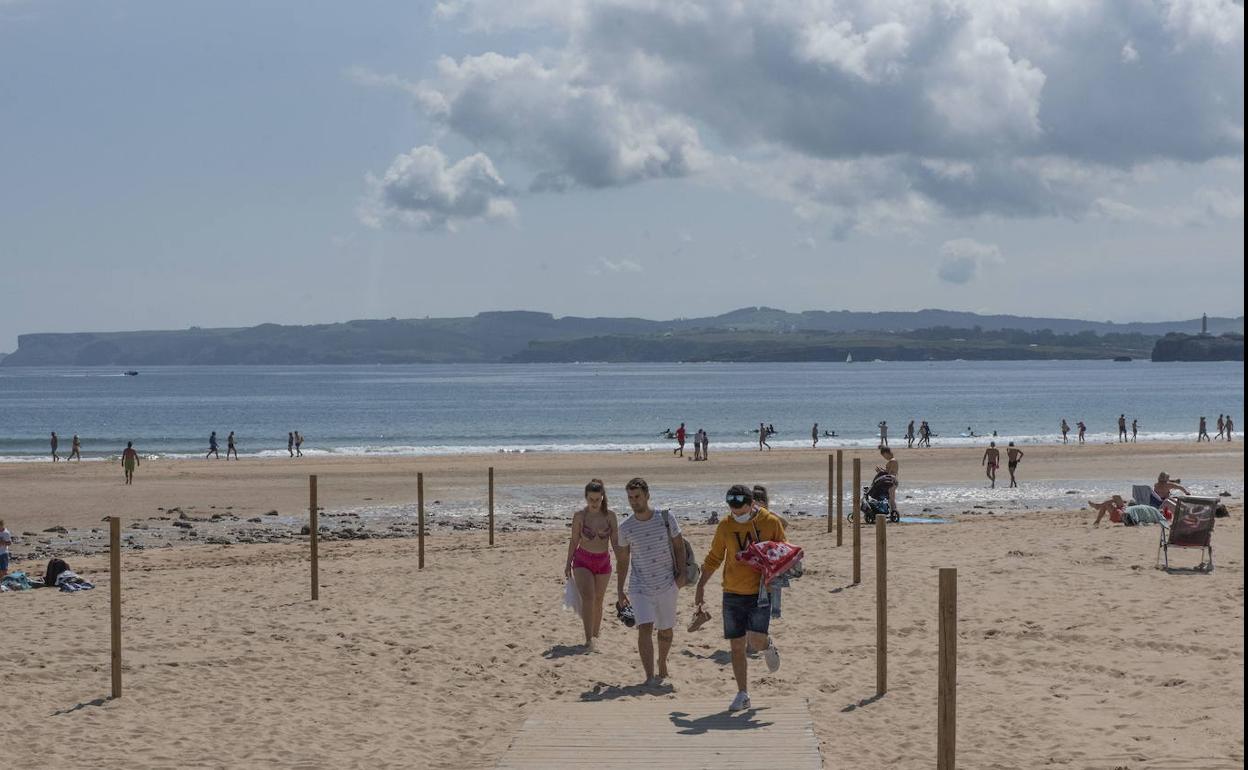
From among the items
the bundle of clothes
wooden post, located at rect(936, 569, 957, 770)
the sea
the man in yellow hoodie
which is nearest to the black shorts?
the man in yellow hoodie

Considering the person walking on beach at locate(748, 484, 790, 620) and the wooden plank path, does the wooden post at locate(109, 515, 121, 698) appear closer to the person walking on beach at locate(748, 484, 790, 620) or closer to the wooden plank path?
the wooden plank path

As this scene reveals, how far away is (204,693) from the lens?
9.09 meters

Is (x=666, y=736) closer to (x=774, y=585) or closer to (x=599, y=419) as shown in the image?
(x=774, y=585)

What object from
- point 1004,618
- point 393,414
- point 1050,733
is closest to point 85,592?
point 1004,618

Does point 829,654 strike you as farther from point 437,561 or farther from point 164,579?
point 164,579

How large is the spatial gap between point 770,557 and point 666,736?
1219 millimetres

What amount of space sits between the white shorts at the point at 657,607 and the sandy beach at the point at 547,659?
499mm

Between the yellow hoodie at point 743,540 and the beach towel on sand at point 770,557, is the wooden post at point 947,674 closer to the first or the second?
the beach towel on sand at point 770,557

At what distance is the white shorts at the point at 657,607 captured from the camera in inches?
342

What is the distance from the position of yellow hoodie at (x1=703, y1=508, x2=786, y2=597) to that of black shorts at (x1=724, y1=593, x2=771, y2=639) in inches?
1.9

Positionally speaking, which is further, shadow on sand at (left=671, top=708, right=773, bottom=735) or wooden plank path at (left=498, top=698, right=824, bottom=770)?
shadow on sand at (left=671, top=708, right=773, bottom=735)

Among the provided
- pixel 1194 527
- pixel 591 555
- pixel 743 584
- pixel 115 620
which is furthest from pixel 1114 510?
pixel 115 620

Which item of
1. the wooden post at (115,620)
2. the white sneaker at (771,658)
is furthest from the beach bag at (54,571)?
the white sneaker at (771,658)

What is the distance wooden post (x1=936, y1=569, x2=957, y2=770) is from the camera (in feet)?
19.2
